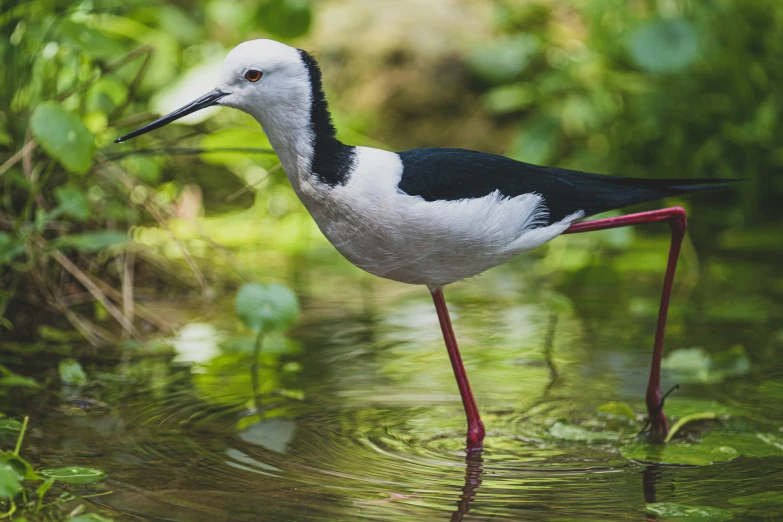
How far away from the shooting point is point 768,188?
20.6 feet

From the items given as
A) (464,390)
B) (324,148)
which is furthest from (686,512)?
(324,148)

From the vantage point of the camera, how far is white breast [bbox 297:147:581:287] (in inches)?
101

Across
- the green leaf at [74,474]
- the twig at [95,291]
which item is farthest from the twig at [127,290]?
the green leaf at [74,474]

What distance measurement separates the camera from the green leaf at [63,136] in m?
3.48

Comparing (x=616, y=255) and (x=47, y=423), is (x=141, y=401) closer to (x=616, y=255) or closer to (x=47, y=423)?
(x=47, y=423)

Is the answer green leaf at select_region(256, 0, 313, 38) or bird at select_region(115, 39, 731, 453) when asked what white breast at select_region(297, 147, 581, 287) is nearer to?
bird at select_region(115, 39, 731, 453)

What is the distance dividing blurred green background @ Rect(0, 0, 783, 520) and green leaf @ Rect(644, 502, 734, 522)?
0.07 ft

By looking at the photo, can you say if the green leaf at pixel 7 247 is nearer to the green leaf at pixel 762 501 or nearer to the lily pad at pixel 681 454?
the lily pad at pixel 681 454

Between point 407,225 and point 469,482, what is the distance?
664 millimetres

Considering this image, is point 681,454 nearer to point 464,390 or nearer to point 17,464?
point 464,390

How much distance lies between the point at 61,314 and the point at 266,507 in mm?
2125

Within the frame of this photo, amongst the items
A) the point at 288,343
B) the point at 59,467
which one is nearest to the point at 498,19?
the point at 288,343

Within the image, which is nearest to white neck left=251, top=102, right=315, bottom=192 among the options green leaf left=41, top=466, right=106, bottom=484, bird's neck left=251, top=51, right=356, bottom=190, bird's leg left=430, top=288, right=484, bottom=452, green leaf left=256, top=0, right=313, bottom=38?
bird's neck left=251, top=51, right=356, bottom=190

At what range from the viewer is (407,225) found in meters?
2.58
